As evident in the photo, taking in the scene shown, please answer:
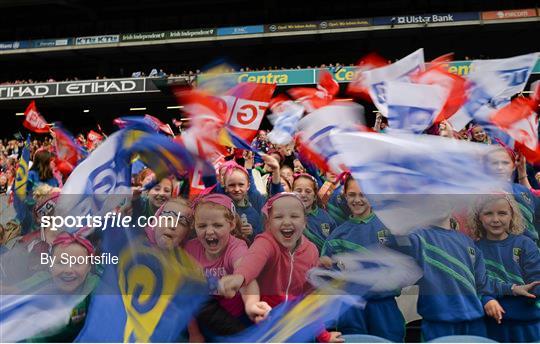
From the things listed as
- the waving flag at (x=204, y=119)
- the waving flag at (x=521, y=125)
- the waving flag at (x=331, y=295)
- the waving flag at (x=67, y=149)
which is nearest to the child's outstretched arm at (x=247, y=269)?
the waving flag at (x=331, y=295)

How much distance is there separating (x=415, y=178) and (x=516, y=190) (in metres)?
0.72

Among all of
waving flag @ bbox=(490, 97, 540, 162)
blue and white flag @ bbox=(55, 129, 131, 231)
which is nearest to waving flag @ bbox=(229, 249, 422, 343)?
blue and white flag @ bbox=(55, 129, 131, 231)

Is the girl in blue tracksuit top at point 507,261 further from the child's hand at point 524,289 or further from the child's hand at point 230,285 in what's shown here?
the child's hand at point 230,285

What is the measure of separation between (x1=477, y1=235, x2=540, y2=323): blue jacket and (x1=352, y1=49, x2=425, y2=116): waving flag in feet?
4.28

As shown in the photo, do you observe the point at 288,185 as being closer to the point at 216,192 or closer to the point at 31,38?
the point at 216,192

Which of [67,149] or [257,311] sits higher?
[67,149]

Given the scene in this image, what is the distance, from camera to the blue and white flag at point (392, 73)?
398 cm

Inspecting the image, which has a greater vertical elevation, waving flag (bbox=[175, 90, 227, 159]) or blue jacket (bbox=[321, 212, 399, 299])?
waving flag (bbox=[175, 90, 227, 159])

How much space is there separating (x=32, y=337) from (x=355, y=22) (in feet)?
77.5

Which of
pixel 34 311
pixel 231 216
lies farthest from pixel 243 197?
pixel 34 311

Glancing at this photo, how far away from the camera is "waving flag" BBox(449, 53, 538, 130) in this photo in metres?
3.74

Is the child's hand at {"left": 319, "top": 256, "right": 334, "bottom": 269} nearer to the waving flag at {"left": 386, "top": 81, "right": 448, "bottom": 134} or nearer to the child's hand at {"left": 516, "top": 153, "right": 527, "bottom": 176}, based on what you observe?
the waving flag at {"left": 386, "top": 81, "right": 448, "bottom": 134}

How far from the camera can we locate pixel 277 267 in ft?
9.61

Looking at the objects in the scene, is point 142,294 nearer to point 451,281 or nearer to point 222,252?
point 222,252
